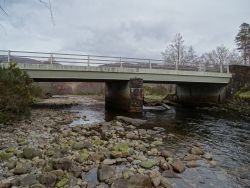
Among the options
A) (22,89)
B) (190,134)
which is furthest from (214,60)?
(22,89)

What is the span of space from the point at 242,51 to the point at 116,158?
53.5 meters

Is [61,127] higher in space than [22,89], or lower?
lower

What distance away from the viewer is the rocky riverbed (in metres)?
7.63

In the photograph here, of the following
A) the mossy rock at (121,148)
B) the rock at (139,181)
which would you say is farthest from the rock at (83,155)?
the rock at (139,181)

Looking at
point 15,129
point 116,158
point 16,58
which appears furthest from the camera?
point 16,58

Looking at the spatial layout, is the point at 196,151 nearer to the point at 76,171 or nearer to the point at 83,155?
the point at 83,155

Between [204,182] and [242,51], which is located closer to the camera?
[204,182]

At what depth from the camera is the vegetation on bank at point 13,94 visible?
1367 cm

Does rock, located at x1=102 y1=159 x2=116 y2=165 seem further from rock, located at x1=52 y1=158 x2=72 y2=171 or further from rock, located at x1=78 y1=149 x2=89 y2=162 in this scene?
rock, located at x1=52 y1=158 x2=72 y2=171

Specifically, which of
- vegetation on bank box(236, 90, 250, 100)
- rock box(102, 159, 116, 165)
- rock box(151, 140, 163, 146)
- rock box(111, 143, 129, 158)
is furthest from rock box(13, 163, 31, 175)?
vegetation on bank box(236, 90, 250, 100)

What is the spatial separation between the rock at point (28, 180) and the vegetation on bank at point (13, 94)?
6.98 m

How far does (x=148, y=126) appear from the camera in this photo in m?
17.1

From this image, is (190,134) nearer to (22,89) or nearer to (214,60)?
(22,89)

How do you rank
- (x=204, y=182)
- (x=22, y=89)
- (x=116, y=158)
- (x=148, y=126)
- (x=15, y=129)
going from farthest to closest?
1. (x=148, y=126)
2. (x=22, y=89)
3. (x=15, y=129)
4. (x=116, y=158)
5. (x=204, y=182)
